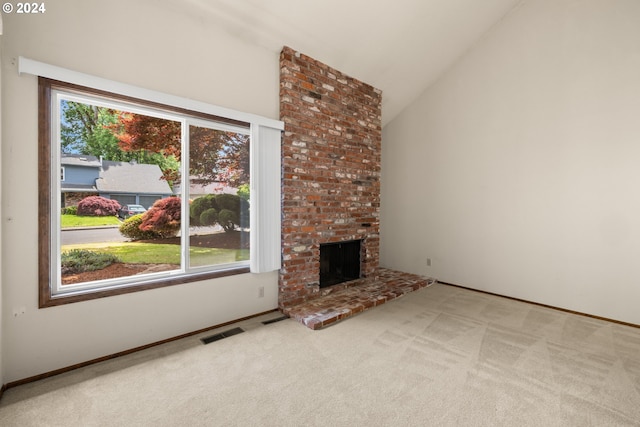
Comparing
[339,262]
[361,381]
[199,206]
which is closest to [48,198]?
[199,206]

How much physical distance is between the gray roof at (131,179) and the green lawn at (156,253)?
1.57 feet

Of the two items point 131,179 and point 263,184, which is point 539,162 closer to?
point 263,184

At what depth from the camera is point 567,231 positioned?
3438 millimetres

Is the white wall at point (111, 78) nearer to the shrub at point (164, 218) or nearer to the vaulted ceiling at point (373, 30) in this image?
the vaulted ceiling at point (373, 30)

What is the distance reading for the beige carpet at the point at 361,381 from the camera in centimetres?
165

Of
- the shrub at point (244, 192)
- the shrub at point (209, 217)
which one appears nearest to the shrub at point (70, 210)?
the shrub at point (209, 217)

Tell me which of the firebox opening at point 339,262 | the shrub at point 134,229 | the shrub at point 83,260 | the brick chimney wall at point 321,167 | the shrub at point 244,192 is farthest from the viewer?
the firebox opening at point 339,262

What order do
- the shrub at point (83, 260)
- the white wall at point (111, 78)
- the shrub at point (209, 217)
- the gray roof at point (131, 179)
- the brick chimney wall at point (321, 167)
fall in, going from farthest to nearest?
1. the brick chimney wall at point (321, 167)
2. the shrub at point (209, 217)
3. the gray roof at point (131, 179)
4. the shrub at point (83, 260)
5. the white wall at point (111, 78)

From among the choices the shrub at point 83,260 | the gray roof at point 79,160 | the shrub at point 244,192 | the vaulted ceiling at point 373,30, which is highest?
the vaulted ceiling at point 373,30

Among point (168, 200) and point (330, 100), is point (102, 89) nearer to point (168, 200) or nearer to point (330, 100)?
point (168, 200)

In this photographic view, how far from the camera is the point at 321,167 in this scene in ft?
11.9

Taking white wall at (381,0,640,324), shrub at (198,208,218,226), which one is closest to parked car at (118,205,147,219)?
shrub at (198,208,218,226)

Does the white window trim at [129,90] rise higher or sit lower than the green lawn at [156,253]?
higher

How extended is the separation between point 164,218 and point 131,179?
0.44 m
